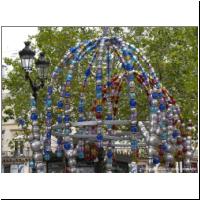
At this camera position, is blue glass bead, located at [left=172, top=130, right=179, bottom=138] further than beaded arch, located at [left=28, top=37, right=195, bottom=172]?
Yes

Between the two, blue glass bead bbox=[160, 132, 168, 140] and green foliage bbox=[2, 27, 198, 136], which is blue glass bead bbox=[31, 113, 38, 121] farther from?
green foliage bbox=[2, 27, 198, 136]

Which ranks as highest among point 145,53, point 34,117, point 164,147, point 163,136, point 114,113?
point 145,53

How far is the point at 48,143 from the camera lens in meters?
14.7

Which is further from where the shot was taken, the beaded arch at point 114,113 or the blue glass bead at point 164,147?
the blue glass bead at point 164,147

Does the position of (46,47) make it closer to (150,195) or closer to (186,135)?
(186,135)

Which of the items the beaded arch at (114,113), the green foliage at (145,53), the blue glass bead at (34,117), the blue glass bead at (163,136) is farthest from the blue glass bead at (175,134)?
the green foliage at (145,53)

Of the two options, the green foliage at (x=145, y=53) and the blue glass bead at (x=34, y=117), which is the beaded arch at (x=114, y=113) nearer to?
the blue glass bead at (x=34, y=117)

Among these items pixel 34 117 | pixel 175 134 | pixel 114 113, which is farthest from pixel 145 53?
pixel 34 117

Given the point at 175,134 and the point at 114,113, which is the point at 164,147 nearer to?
the point at 175,134

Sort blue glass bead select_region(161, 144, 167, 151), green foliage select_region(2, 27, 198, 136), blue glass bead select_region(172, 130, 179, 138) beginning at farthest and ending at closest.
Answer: green foliage select_region(2, 27, 198, 136)
blue glass bead select_region(172, 130, 179, 138)
blue glass bead select_region(161, 144, 167, 151)

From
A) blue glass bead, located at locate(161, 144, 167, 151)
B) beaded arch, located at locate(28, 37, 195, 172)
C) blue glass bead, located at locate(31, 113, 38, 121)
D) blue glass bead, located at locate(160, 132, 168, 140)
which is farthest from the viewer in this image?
blue glass bead, located at locate(160, 132, 168, 140)

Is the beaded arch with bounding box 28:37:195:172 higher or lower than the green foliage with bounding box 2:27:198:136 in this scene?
lower

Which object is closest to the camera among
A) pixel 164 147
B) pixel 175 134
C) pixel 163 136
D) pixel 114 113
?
pixel 164 147

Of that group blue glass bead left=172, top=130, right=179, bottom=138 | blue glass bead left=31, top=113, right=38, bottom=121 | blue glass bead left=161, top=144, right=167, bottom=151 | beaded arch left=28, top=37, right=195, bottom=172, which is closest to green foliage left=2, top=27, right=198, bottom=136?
beaded arch left=28, top=37, right=195, bottom=172
